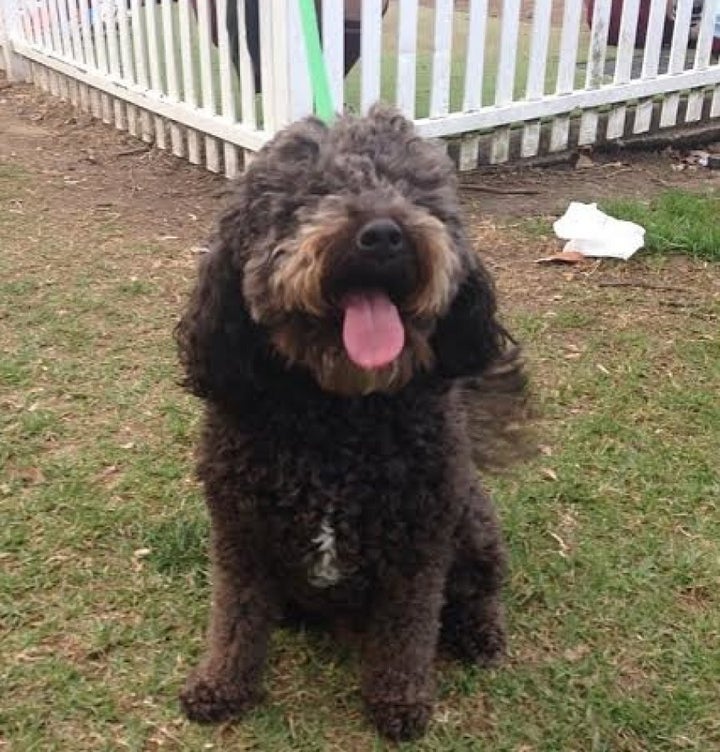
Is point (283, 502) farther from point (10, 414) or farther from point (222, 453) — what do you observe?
point (10, 414)

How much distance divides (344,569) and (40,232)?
3.68m

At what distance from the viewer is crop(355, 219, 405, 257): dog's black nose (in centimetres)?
190

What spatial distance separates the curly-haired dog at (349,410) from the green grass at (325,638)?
13 centimetres

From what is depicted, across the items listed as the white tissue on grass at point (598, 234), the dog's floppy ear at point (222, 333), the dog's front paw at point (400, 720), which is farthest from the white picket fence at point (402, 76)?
the dog's front paw at point (400, 720)

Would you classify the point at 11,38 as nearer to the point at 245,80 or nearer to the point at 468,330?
the point at 245,80

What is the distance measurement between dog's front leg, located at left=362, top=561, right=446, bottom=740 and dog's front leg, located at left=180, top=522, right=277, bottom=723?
0.87 feet

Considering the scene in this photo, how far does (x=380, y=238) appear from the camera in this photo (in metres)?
1.90

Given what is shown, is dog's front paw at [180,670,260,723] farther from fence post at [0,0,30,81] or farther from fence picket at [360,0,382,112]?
fence post at [0,0,30,81]

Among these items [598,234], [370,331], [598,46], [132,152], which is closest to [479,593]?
[370,331]

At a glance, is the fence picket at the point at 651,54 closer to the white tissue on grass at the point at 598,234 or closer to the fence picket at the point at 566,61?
the fence picket at the point at 566,61

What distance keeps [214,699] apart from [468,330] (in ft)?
3.48

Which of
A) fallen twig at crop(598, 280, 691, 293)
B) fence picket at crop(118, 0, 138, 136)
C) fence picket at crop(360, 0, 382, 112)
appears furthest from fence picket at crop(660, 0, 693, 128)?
fence picket at crop(118, 0, 138, 136)

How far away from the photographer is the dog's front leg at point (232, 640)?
2.45 metres

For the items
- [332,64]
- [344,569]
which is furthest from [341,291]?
[332,64]
